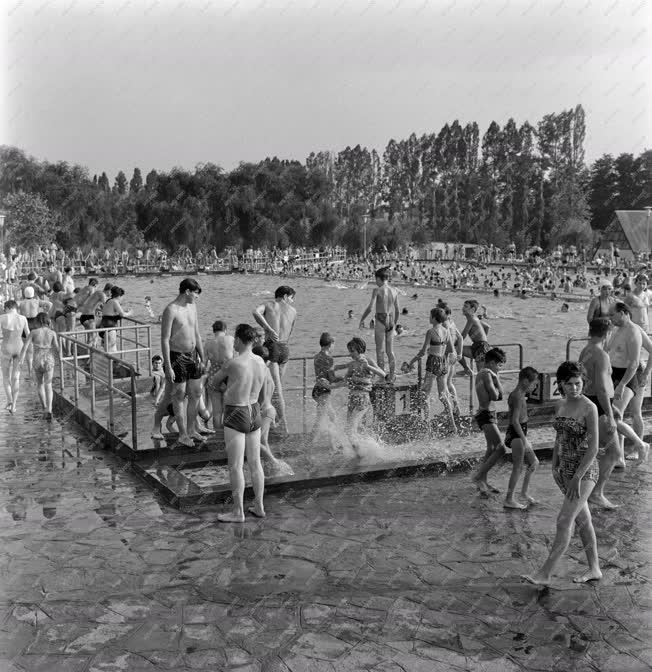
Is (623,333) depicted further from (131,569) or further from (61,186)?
(61,186)

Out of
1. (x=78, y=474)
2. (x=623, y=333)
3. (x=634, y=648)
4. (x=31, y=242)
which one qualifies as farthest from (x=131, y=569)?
(x=31, y=242)

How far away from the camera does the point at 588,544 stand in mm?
5133

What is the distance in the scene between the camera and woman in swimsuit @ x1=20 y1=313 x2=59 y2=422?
9.62m

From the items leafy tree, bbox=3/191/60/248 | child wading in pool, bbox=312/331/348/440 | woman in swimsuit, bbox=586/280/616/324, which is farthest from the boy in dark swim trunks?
leafy tree, bbox=3/191/60/248

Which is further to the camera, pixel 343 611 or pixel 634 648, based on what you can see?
pixel 343 611

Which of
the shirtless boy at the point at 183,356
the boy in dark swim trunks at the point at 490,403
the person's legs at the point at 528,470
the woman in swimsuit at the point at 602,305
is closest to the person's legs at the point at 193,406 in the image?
the shirtless boy at the point at 183,356

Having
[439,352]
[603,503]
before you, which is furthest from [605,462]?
[439,352]

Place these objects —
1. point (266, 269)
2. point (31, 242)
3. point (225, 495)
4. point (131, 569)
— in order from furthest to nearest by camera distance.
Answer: point (266, 269) → point (31, 242) → point (225, 495) → point (131, 569)

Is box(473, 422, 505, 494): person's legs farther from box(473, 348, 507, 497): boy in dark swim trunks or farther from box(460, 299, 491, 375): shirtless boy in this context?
box(460, 299, 491, 375): shirtless boy

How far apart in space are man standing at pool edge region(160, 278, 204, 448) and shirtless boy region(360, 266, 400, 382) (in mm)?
3082

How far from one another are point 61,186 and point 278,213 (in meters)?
19.2

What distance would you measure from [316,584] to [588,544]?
1.67 meters

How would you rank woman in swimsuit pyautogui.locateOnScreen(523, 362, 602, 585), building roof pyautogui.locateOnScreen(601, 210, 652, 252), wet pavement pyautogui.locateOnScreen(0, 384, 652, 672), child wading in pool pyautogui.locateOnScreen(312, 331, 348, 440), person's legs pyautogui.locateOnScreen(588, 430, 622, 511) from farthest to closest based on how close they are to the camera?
building roof pyautogui.locateOnScreen(601, 210, 652, 252), child wading in pool pyautogui.locateOnScreen(312, 331, 348, 440), person's legs pyautogui.locateOnScreen(588, 430, 622, 511), woman in swimsuit pyautogui.locateOnScreen(523, 362, 602, 585), wet pavement pyautogui.locateOnScreen(0, 384, 652, 672)

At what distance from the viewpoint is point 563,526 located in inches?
196
